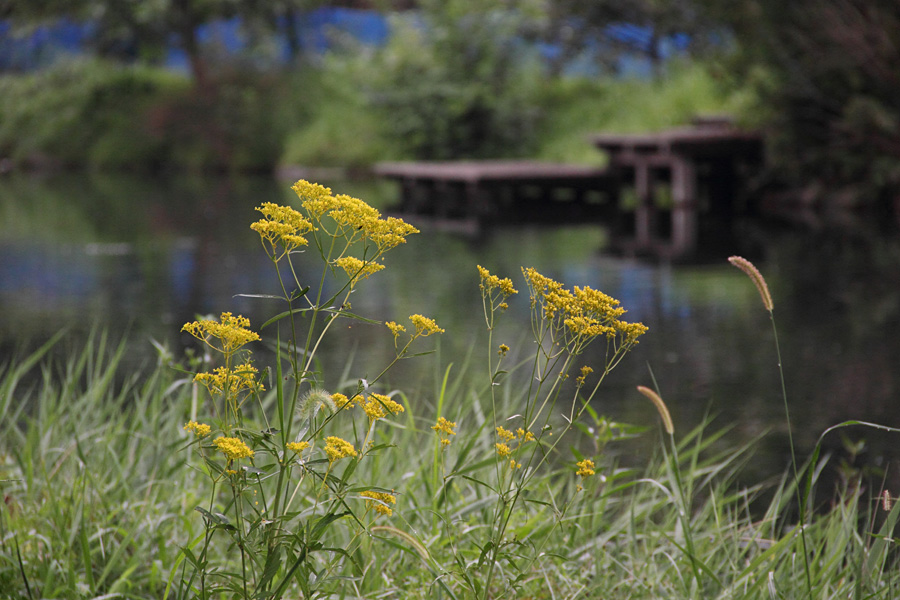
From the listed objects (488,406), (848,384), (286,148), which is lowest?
(286,148)

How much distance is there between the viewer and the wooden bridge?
11.2 metres

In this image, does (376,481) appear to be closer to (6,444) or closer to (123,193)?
(6,444)

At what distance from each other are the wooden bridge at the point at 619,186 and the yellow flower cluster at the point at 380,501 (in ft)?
29.7

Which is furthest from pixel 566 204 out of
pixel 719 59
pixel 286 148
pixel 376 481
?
pixel 376 481

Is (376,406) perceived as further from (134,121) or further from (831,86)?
(134,121)

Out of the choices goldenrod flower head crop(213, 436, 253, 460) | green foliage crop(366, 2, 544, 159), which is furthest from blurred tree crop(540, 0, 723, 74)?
goldenrod flower head crop(213, 436, 253, 460)

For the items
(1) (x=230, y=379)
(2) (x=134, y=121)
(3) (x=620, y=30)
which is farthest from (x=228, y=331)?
(2) (x=134, y=121)

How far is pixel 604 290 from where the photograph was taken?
6.56 meters

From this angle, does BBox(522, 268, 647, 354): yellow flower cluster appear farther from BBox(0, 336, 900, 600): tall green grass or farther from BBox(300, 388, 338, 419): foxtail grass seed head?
BBox(0, 336, 900, 600): tall green grass

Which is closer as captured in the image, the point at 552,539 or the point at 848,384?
the point at 552,539

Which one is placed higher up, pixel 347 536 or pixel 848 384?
pixel 347 536

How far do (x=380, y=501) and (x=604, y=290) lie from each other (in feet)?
17.0

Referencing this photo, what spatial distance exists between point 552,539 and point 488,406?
3.04 ft

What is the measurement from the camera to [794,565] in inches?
78.2
